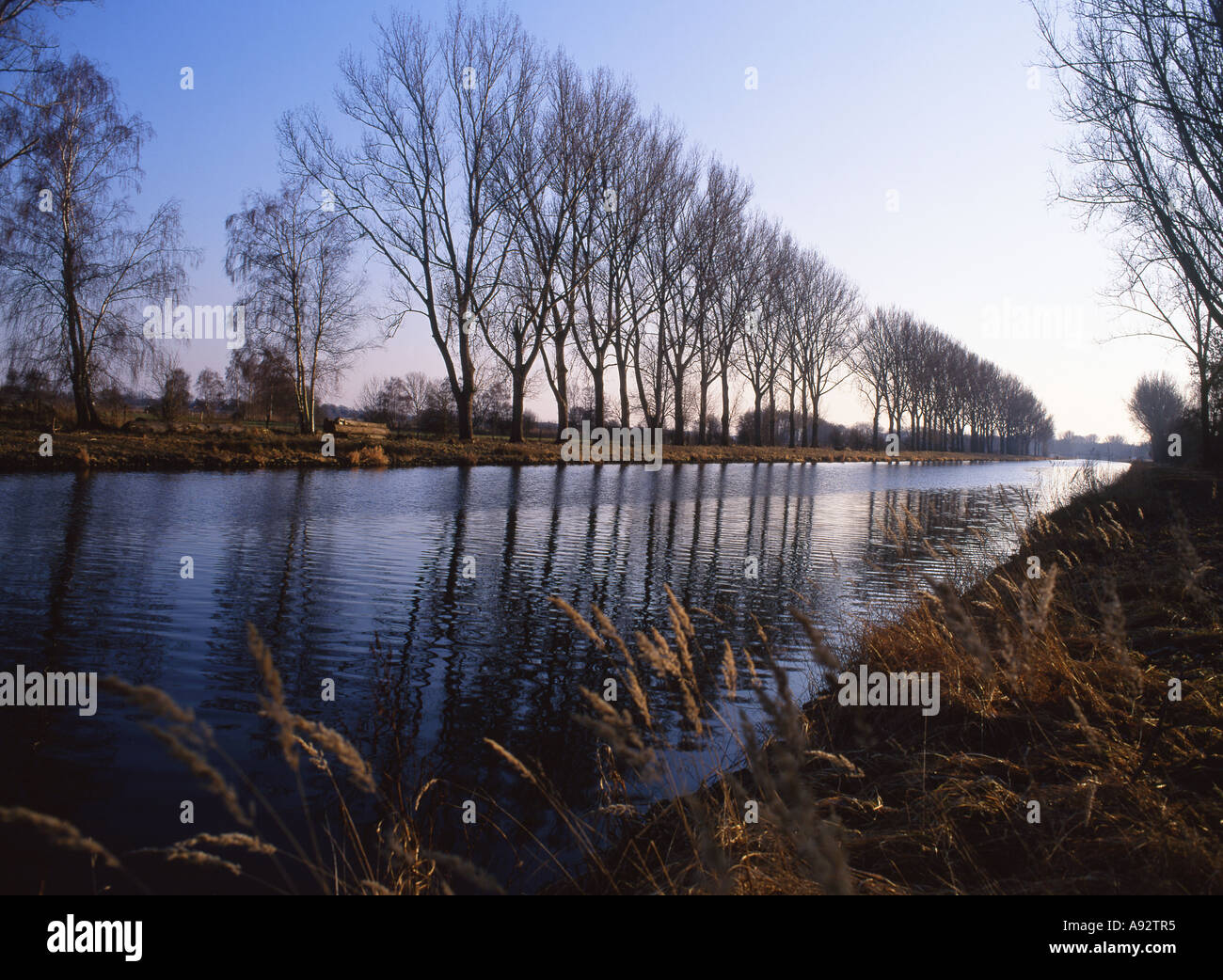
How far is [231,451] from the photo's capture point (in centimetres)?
2141

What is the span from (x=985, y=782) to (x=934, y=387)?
90.0 meters

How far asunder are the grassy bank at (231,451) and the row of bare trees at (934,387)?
4561 centimetres

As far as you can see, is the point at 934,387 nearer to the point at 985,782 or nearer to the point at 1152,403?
the point at 1152,403

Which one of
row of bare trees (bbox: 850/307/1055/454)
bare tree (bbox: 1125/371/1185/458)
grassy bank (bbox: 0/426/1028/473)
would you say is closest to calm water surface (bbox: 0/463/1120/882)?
grassy bank (bbox: 0/426/1028/473)

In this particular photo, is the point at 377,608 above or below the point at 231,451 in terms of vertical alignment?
below

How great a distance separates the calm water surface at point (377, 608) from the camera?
3.69m

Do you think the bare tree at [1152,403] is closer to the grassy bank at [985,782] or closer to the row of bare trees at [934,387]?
the row of bare trees at [934,387]

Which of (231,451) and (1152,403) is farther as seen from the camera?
(1152,403)

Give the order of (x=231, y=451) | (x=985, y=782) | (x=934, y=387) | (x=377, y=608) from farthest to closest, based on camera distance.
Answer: (x=934, y=387) < (x=231, y=451) < (x=377, y=608) < (x=985, y=782)

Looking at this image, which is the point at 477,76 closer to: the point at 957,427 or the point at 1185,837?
the point at 1185,837

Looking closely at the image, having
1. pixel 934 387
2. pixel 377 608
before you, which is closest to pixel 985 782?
pixel 377 608

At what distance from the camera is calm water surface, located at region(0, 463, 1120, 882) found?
12.1 ft
